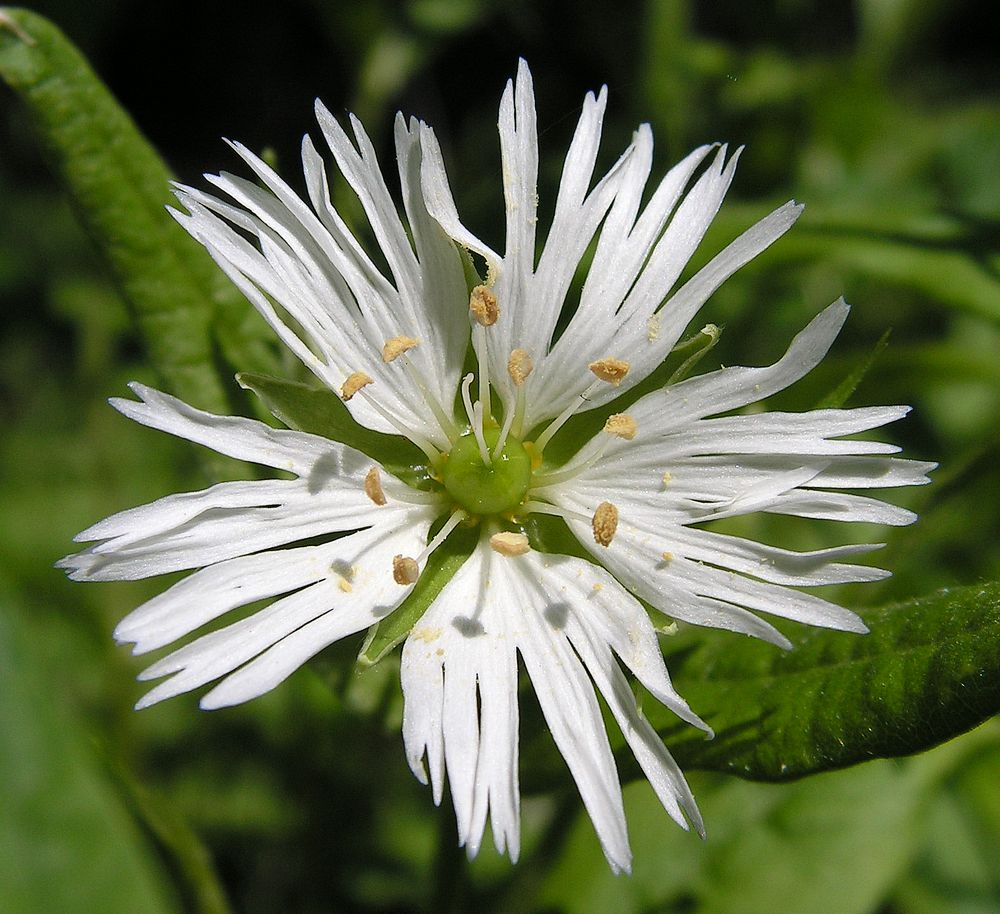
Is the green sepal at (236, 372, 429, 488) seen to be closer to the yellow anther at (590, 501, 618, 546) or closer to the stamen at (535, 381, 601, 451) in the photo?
the stamen at (535, 381, 601, 451)

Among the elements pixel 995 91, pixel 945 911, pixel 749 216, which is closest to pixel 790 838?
pixel 945 911

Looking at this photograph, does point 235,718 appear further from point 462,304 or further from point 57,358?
point 462,304

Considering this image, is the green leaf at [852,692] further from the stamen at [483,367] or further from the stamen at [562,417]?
the stamen at [483,367]

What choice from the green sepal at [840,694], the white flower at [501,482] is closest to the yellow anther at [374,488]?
the white flower at [501,482]

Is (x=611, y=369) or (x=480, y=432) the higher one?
(x=611, y=369)

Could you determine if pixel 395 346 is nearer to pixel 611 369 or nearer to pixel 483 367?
pixel 483 367

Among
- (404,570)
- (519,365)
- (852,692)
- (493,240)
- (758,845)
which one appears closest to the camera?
(852,692)

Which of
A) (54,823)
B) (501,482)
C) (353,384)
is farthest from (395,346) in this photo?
(54,823)
